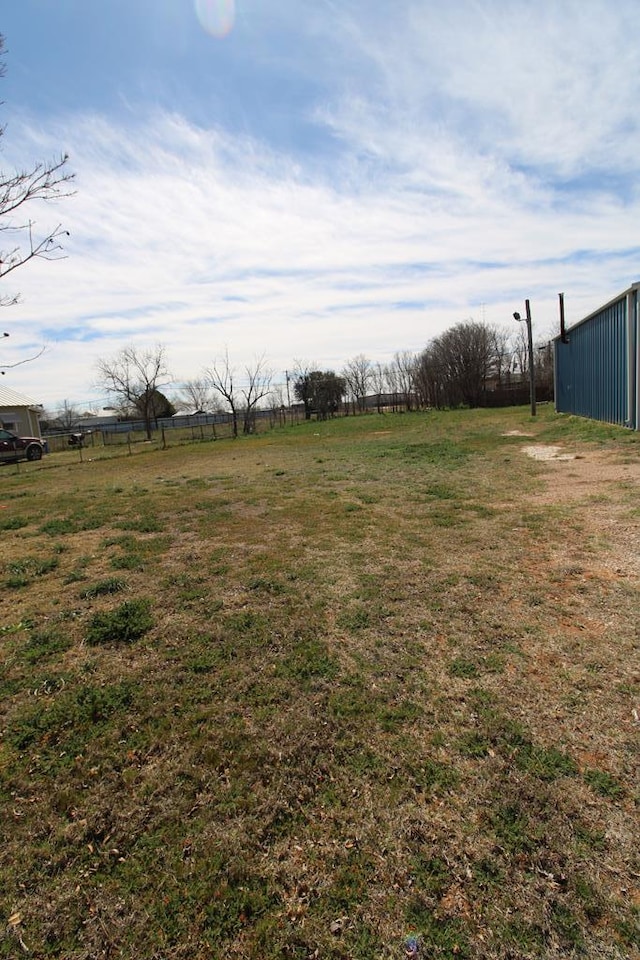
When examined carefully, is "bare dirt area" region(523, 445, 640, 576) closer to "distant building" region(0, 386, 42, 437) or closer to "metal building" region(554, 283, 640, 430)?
"metal building" region(554, 283, 640, 430)

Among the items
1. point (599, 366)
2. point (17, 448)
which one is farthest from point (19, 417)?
point (599, 366)

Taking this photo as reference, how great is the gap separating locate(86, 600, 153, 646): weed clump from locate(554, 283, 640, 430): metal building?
12442 mm

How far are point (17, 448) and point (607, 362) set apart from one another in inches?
937

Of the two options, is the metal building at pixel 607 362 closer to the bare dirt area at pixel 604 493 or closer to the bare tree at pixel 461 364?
the bare dirt area at pixel 604 493

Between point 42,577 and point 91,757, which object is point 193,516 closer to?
point 42,577

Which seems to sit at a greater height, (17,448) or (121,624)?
(17,448)

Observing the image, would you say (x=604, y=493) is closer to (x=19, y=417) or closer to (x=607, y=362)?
(x=607, y=362)

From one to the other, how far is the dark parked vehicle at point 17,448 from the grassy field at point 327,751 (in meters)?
19.7

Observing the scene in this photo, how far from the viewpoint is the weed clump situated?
11.0 feet

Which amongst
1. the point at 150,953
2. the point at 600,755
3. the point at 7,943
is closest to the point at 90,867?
the point at 7,943

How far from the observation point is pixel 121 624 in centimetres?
349

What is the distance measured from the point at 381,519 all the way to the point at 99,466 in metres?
14.4

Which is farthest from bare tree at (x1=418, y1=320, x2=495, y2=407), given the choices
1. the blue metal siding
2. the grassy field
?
the grassy field

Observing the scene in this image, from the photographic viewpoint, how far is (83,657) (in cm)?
314
